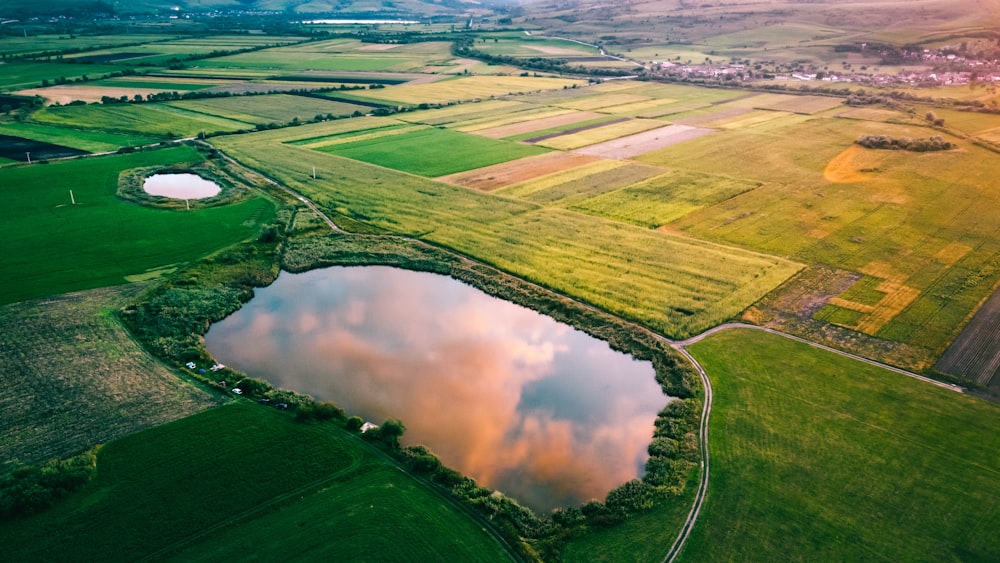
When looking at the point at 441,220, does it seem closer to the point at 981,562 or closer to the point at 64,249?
the point at 64,249

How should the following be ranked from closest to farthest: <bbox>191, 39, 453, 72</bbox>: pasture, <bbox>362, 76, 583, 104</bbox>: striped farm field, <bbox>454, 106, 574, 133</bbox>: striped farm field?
<bbox>454, 106, 574, 133</bbox>: striped farm field < <bbox>362, 76, 583, 104</bbox>: striped farm field < <bbox>191, 39, 453, 72</bbox>: pasture

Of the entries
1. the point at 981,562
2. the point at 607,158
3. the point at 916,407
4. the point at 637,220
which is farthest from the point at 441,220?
the point at 981,562

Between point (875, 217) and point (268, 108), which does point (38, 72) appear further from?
point (875, 217)

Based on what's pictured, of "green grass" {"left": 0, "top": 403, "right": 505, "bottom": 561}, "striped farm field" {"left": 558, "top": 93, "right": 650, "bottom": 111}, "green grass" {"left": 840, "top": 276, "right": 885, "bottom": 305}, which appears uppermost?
"striped farm field" {"left": 558, "top": 93, "right": 650, "bottom": 111}

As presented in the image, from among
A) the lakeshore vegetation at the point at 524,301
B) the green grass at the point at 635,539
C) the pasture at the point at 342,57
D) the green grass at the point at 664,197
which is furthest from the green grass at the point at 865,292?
the pasture at the point at 342,57

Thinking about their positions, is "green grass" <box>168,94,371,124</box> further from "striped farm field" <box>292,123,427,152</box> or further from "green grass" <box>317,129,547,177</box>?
"green grass" <box>317,129,547,177</box>

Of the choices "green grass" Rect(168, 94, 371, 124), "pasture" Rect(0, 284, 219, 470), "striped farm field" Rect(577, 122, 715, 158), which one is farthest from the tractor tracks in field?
"green grass" Rect(168, 94, 371, 124)
